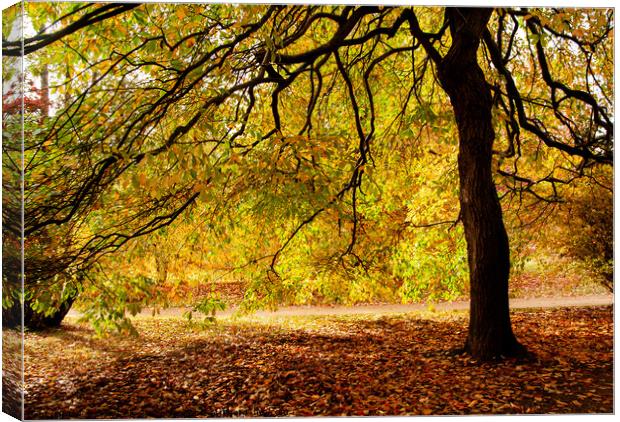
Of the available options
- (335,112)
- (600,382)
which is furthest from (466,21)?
(600,382)

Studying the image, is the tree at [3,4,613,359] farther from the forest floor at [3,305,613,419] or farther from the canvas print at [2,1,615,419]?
the forest floor at [3,305,613,419]

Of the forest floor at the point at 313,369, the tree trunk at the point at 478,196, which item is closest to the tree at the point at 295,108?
the tree trunk at the point at 478,196

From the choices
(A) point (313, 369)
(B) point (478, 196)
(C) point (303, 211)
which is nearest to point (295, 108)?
(C) point (303, 211)

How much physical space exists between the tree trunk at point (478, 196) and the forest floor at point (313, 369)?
0.12m

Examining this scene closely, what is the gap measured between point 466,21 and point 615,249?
1952mm

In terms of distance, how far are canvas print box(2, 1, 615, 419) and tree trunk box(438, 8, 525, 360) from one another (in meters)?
0.02

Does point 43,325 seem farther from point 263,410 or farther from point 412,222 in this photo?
point 412,222

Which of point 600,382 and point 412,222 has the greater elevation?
point 412,222

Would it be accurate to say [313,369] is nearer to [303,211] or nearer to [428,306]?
[428,306]

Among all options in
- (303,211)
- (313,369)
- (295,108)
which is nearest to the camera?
(313,369)

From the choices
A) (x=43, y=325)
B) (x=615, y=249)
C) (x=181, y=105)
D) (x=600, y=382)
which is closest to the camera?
(x=43, y=325)

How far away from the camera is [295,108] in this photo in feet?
14.2

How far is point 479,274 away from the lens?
4340 millimetres

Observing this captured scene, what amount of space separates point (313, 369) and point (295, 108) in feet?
5.95
